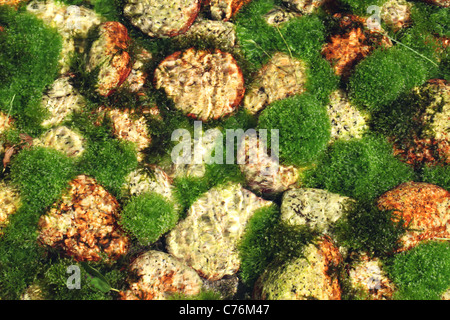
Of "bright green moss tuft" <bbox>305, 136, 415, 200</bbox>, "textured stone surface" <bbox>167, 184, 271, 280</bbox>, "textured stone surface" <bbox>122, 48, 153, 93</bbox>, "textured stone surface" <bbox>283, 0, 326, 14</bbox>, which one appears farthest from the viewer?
"textured stone surface" <bbox>283, 0, 326, 14</bbox>

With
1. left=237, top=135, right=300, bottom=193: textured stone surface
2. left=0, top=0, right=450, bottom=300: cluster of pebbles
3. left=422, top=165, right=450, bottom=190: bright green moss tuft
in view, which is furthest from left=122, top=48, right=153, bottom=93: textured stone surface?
left=422, top=165, right=450, bottom=190: bright green moss tuft

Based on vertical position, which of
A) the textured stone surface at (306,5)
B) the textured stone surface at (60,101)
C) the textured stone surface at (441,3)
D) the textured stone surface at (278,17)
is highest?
the textured stone surface at (441,3)

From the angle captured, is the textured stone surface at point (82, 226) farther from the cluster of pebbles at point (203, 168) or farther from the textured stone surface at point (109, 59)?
the textured stone surface at point (109, 59)

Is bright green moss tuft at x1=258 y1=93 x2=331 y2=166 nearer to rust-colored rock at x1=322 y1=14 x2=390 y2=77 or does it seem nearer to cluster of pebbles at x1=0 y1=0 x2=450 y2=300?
cluster of pebbles at x1=0 y1=0 x2=450 y2=300

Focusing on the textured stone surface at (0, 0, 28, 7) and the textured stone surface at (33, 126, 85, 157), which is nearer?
the textured stone surface at (33, 126, 85, 157)

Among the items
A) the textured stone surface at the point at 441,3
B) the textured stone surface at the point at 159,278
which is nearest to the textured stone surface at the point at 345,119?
the textured stone surface at the point at 441,3

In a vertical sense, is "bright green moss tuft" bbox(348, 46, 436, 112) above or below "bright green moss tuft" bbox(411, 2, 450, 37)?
below

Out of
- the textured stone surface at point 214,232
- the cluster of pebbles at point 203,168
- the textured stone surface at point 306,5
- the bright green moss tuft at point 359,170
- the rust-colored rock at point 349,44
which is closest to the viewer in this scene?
the cluster of pebbles at point 203,168

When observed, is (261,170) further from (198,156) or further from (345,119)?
(345,119)
